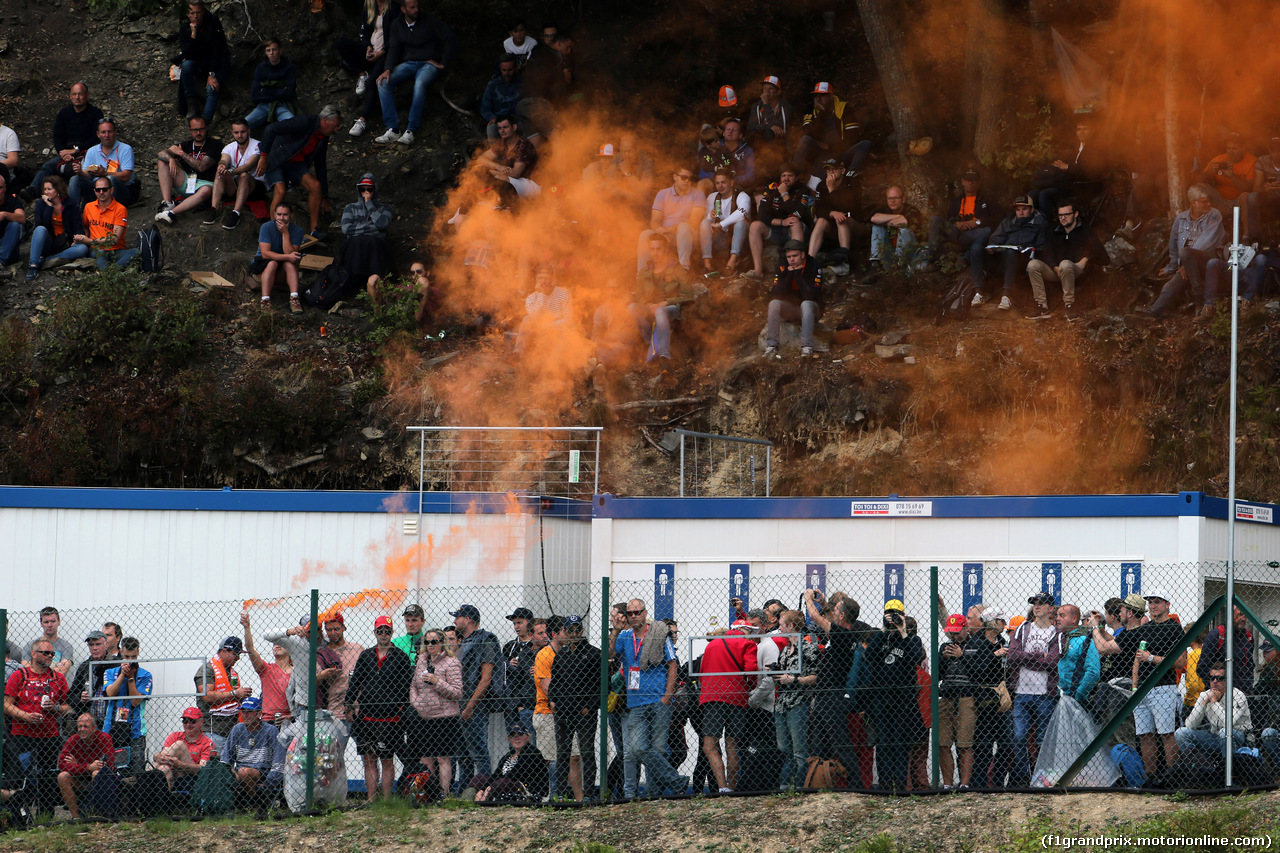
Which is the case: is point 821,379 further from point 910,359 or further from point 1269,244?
point 1269,244

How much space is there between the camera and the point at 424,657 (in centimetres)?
1181

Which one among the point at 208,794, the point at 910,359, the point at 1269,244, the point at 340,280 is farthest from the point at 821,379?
the point at 208,794

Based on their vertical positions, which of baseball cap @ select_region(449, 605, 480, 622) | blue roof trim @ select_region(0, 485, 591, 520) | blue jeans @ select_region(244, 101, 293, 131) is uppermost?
blue jeans @ select_region(244, 101, 293, 131)

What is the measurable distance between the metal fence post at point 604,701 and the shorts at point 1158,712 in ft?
13.6

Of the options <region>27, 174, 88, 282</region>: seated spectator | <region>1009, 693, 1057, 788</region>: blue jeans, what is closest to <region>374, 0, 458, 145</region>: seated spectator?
<region>27, 174, 88, 282</region>: seated spectator

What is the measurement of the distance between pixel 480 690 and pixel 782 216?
11.3 metres

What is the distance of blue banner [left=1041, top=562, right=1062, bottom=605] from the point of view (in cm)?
1402

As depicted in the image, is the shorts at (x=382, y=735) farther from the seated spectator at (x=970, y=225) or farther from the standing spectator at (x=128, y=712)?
the seated spectator at (x=970, y=225)

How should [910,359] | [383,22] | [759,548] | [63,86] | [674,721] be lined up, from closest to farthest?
[674,721] < [759,548] < [910,359] < [383,22] < [63,86]

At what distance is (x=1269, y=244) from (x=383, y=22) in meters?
15.7

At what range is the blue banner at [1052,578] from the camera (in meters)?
14.0

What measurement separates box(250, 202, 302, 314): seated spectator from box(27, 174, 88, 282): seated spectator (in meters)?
3.24

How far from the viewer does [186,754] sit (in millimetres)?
11711

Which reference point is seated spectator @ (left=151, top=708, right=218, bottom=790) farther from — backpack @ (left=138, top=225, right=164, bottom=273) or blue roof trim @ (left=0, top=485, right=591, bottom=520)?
backpack @ (left=138, top=225, right=164, bottom=273)
